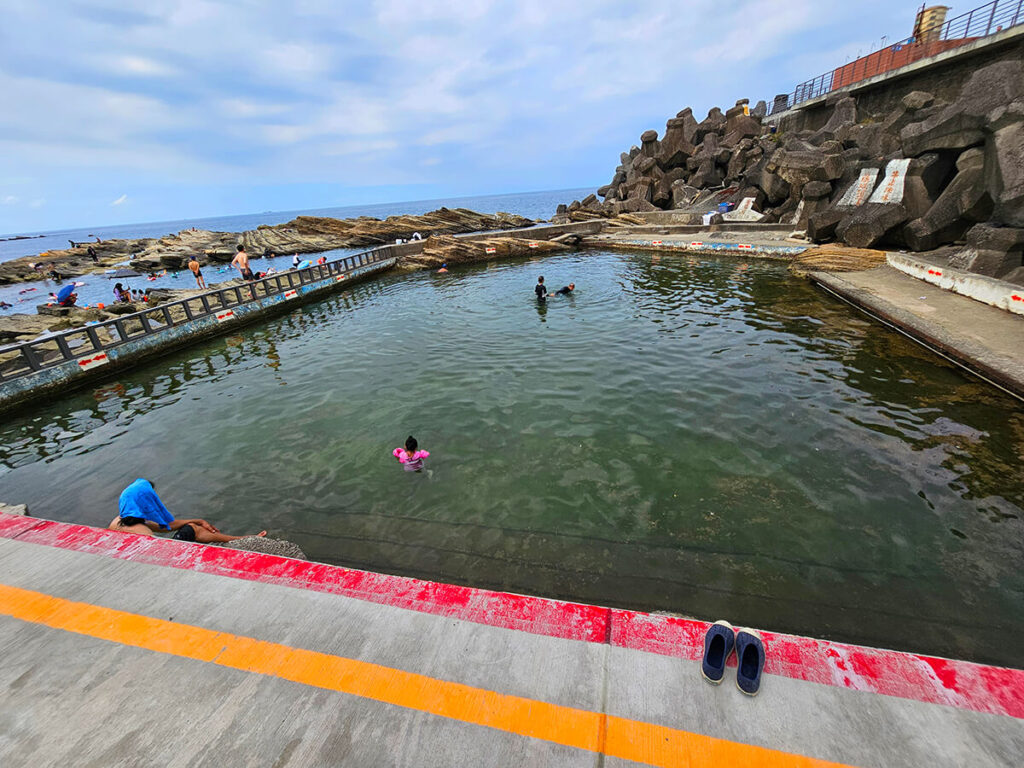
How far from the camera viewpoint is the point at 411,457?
289 inches

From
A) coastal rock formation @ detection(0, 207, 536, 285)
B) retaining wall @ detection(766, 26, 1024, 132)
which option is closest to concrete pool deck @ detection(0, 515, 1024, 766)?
retaining wall @ detection(766, 26, 1024, 132)

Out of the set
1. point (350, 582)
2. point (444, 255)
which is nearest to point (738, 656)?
point (350, 582)

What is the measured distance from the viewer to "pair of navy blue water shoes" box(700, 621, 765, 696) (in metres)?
2.78

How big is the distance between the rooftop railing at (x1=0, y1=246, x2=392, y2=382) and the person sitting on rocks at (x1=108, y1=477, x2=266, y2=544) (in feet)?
35.6

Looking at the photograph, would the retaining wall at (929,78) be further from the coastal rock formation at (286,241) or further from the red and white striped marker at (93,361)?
the red and white striped marker at (93,361)

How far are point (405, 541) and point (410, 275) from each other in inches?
1078

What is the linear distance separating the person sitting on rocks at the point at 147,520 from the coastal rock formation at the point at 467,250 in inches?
1122

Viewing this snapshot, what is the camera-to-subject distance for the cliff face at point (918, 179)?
12773 millimetres

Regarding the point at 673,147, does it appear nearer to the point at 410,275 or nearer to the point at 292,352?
the point at 410,275

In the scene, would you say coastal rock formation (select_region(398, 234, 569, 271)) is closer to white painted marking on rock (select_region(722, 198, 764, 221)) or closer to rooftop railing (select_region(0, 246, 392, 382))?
rooftop railing (select_region(0, 246, 392, 382))

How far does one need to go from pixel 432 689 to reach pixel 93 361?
16.8m

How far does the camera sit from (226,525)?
21.4 feet

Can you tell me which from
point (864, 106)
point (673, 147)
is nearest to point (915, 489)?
point (864, 106)

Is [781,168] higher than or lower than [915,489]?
higher
